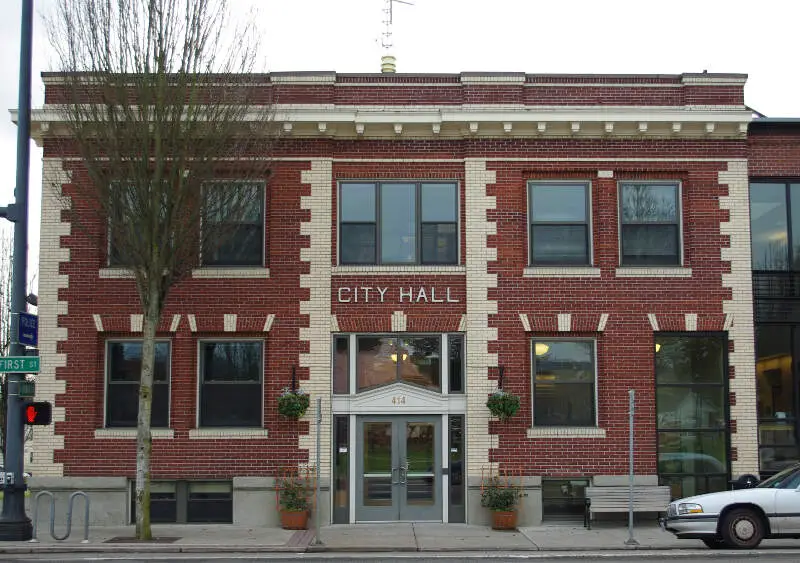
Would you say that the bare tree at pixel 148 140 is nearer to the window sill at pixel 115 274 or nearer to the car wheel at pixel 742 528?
the window sill at pixel 115 274

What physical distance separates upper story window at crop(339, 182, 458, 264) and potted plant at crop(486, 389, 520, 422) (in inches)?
119

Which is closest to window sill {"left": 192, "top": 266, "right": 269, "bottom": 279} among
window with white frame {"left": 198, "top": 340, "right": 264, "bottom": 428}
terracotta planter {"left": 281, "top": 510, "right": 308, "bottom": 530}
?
window with white frame {"left": 198, "top": 340, "right": 264, "bottom": 428}

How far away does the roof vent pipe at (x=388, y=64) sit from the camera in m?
23.6

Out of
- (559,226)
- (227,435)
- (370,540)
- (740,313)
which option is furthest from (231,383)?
(740,313)

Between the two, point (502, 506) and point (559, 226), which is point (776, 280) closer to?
point (559, 226)

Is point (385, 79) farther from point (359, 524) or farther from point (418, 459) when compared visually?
point (359, 524)

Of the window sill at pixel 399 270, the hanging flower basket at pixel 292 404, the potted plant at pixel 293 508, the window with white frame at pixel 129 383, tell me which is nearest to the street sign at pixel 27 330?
the window with white frame at pixel 129 383

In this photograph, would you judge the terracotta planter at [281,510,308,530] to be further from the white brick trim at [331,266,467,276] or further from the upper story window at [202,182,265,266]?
the upper story window at [202,182,265,266]

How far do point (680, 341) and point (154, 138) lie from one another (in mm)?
11307

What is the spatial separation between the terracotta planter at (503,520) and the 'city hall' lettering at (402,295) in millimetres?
4359

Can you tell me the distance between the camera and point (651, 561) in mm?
14984

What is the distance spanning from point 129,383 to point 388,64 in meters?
9.64

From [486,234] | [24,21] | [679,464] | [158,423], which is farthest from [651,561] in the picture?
[24,21]

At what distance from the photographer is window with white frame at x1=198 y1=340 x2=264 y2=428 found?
20.2 metres
